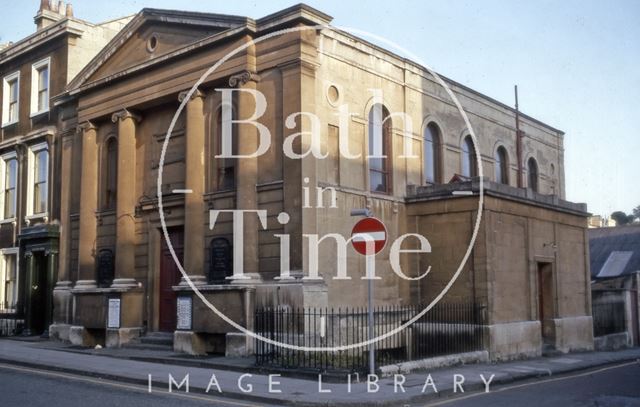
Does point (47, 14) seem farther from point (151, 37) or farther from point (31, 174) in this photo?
point (151, 37)

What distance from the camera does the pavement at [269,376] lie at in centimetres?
1221

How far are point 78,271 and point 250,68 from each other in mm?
9371

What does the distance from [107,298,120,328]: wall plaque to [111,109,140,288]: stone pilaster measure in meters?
0.97

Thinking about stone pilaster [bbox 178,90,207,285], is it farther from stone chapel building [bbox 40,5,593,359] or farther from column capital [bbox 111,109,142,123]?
column capital [bbox 111,109,142,123]

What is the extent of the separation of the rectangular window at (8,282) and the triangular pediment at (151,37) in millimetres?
7808

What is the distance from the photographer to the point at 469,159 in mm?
26172

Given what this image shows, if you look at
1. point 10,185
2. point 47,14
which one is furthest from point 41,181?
point 47,14

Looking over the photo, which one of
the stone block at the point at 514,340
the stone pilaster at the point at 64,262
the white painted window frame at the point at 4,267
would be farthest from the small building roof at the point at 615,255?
the white painted window frame at the point at 4,267

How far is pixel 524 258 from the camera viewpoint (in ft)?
67.4

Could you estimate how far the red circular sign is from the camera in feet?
43.8

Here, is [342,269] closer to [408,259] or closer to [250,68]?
[408,259]

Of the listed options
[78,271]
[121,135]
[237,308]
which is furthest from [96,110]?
[237,308]

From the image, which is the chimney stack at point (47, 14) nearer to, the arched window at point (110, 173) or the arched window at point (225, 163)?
the arched window at point (110, 173)

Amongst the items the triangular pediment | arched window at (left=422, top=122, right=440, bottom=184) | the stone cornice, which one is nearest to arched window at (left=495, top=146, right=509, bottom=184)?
arched window at (left=422, top=122, right=440, bottom=184)
